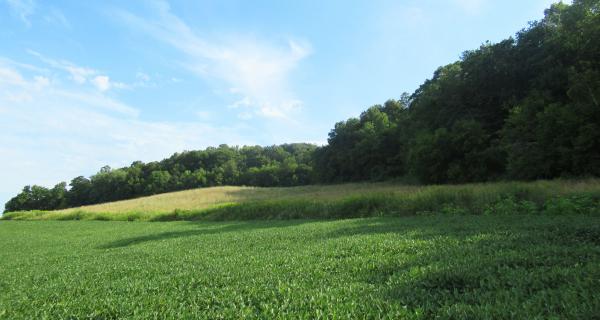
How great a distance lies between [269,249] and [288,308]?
5607 millimetres

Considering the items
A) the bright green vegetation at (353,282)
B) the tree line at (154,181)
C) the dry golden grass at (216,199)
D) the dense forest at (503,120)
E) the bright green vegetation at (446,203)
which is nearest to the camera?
the bright green vegetation at (353,282)

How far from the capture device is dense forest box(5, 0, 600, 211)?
27172mm

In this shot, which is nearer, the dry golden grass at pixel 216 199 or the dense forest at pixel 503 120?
the dense forest at pixel 503 120

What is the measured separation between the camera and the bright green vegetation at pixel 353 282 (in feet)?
13.4

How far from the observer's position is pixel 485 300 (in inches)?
161

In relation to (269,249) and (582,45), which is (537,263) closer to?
(269,249)

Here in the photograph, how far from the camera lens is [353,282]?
5504mm

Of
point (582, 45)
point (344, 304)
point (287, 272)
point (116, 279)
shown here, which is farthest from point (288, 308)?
point (582, 45)

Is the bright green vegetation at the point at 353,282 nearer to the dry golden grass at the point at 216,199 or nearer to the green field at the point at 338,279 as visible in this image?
the green field at the point at 338,279

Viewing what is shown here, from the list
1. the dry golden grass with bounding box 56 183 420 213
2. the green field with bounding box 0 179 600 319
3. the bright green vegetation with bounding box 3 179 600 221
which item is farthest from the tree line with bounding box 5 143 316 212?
the green field with bounding box 0 179 600 319

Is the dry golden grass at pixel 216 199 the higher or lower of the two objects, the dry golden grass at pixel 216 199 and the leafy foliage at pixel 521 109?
the lower

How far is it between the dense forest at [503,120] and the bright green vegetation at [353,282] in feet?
73.5

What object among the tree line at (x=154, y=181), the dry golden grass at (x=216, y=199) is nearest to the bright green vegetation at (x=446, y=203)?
the dry golden grass at (x=216, y=199)

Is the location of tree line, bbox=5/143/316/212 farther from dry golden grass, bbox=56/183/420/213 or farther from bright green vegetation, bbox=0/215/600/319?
bright green vegetation, bbox=0/215/600/319
